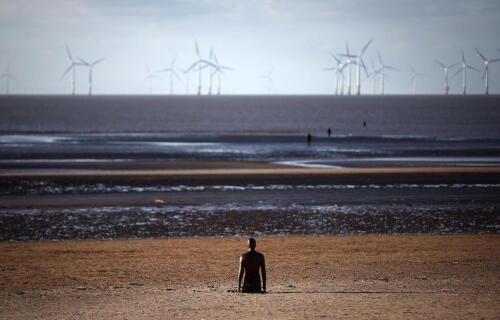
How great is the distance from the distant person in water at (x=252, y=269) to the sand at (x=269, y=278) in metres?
0.31

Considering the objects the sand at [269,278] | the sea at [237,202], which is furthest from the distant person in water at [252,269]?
the sea at [237,202]

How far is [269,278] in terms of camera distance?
1739 cm

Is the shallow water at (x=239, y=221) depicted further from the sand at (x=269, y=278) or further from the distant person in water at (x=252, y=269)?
the distant person in water at (x=252, y=269)

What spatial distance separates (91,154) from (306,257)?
43.7 metres

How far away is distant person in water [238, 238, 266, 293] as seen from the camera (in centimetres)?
1455

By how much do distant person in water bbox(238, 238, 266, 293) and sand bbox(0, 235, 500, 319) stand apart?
313 mm

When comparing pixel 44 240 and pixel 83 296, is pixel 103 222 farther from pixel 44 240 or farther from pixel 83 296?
pixel 83 296

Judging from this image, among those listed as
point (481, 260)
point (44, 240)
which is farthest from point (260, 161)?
point (481, 260)

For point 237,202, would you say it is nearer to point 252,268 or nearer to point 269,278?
point 269,278

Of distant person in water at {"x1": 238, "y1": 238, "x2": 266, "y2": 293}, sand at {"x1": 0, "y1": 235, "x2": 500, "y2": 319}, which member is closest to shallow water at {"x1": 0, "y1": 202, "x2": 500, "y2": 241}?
sand at {"x1": 0, "y1": 235, "x2": 500, "y2": 319}

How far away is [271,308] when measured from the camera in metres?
13.4

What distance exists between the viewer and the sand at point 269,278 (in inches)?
525

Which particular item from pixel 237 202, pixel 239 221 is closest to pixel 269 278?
pixel 239 221

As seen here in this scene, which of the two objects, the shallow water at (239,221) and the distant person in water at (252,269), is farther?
the shallow water at (239,221)
